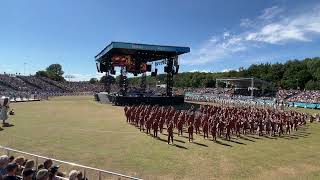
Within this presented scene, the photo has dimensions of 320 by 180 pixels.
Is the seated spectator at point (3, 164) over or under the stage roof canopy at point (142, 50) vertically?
under

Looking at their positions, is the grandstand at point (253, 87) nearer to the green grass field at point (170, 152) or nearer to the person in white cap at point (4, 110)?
the green grass field at point (170, 152)

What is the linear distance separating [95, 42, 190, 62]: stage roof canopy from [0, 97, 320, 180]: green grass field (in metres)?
26.2

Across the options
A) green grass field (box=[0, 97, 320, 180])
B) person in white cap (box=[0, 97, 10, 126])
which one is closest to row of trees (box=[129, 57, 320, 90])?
green grass field (box=[0, 97, 320, 180])

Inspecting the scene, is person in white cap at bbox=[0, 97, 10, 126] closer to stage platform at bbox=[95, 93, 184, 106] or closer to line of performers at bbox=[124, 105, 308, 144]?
line of performers at bbox=[124, 105, 308, 144]

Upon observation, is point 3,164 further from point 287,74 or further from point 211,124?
point 287,74

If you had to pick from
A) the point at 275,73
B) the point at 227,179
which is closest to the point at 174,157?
the point at 227,179

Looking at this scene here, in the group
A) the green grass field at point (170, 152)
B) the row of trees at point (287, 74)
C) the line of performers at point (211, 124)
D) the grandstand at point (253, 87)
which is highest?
the row of trees at point (287, 74)

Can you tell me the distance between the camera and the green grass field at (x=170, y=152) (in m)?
15.7

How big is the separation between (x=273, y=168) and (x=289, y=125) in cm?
1478

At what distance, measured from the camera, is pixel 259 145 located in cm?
2316

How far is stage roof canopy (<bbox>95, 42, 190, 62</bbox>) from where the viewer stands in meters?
53.3

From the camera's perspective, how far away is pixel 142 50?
55000 mm

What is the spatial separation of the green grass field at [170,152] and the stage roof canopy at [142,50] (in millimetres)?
26181

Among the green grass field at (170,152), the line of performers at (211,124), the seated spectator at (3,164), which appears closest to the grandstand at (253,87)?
the line of performers at (211,124)
